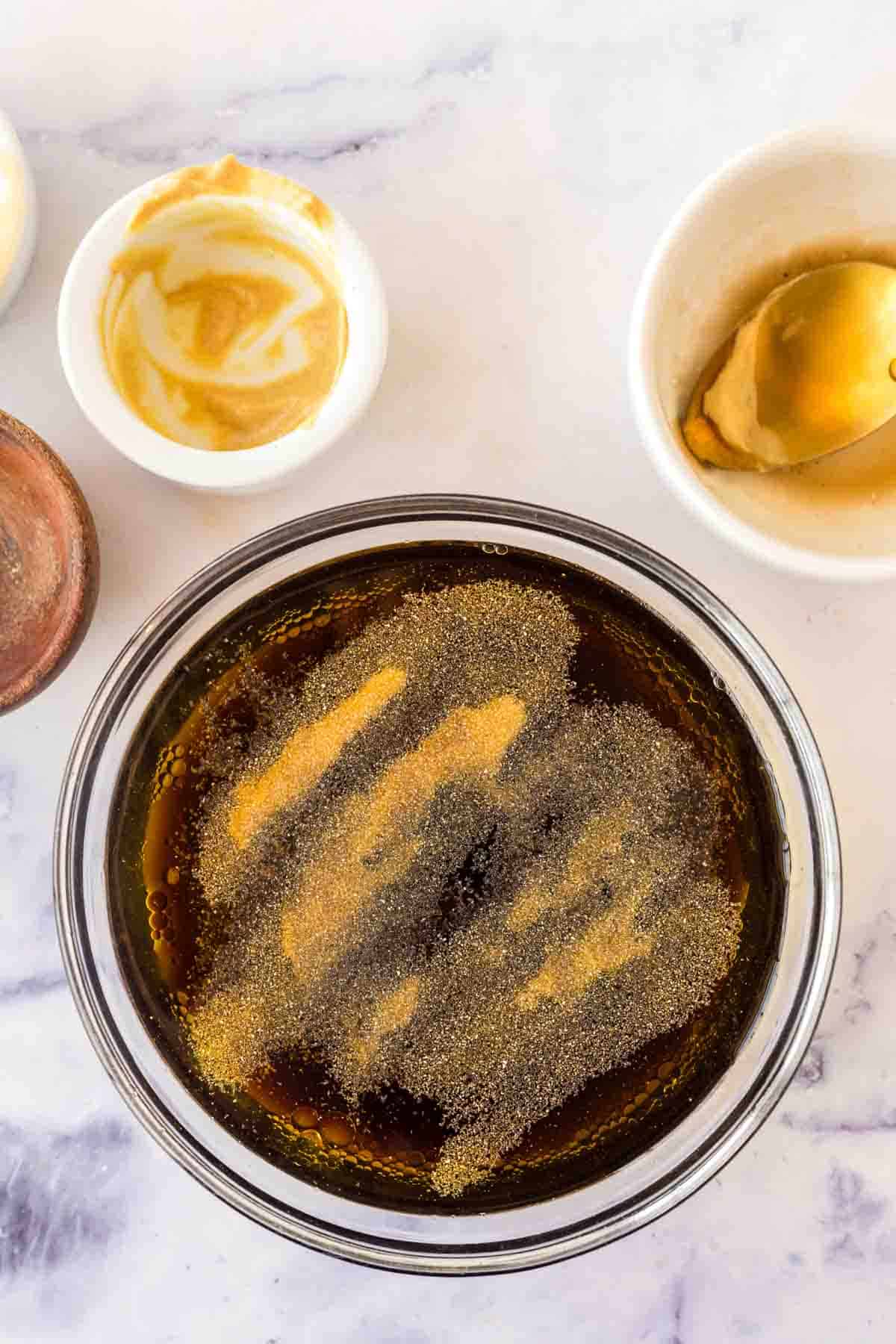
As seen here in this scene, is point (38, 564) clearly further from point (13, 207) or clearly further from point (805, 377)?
point (805, 377)

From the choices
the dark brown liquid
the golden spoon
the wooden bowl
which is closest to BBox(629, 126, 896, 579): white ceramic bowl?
the golden spoon

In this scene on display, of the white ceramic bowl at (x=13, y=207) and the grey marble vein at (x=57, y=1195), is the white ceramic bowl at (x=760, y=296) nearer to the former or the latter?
the white ceramic bowl at (x=13, y=207)

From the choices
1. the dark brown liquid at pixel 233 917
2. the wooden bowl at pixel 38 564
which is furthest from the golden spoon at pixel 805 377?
the wooden bowl at pixel 38 564

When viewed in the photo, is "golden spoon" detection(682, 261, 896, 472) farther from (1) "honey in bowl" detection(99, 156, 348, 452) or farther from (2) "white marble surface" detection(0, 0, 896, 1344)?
(1) "honey in bowl" detection(99, 156, 348, 452)

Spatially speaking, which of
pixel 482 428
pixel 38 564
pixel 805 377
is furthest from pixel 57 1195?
pixel 805 377

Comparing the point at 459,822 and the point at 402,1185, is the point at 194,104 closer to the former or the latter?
the point at 459,822
